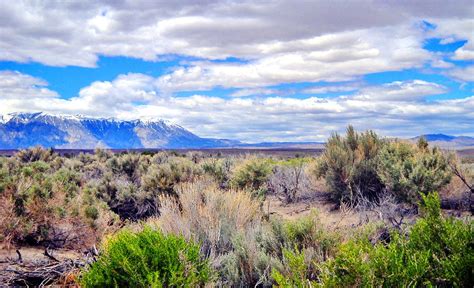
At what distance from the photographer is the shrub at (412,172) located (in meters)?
11.1

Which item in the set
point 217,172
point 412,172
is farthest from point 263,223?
point 217,172

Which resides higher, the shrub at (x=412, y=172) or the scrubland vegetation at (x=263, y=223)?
the shrub at (x=412, y=172)

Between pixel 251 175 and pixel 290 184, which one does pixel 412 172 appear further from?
pixel 251 175

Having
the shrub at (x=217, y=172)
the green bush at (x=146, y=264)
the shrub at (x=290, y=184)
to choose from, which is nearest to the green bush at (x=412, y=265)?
the green bush at (x=146, y=264)

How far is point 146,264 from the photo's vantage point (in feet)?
14.5

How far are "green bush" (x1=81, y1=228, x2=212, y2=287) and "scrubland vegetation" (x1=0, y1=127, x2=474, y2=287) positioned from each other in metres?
0.01

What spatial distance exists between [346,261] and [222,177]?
1253 cm

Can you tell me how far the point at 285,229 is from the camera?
251 inches

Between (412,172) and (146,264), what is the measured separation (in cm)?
866

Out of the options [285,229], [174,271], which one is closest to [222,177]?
[285,229]

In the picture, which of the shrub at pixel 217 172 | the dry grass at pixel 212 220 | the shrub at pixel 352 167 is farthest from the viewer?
the shrub at pixel 217 172

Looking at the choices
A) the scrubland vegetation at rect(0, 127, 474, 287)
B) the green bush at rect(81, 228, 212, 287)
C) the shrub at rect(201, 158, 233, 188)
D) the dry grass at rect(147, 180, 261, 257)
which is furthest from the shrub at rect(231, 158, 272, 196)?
the green bush at rect(81, 228, 212, 287)

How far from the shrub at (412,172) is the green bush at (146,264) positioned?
7538 mm

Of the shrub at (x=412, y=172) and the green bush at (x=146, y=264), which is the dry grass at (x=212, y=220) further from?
the shrub at (x=412, y=172)
